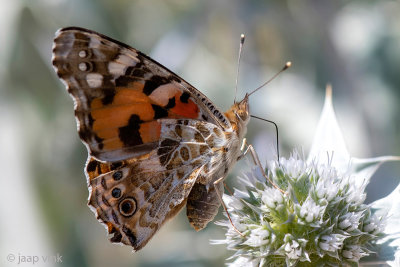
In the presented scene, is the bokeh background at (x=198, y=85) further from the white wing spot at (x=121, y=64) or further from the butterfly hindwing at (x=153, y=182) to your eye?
the white wing spot at (x=121, y=64)

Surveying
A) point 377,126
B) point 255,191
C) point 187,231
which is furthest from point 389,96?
point 255,191

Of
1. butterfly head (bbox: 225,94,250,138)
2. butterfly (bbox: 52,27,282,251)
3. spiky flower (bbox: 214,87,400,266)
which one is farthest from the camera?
butterfly head (bbox: 225,94,250,138)

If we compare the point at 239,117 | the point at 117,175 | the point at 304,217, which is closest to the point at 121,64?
the point at 117,175

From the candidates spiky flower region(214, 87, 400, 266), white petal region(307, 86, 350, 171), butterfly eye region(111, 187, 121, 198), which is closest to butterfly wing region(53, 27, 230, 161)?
butterfly eye region(111, 187, 121, 198)

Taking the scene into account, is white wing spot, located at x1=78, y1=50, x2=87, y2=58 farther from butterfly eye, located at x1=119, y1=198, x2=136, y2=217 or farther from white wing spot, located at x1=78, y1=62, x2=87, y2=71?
butterfly eye, located at x1=119, y1=198, x2=136, y2=217

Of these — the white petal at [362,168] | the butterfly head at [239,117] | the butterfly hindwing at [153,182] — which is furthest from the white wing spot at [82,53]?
the white petal at [362,168]
